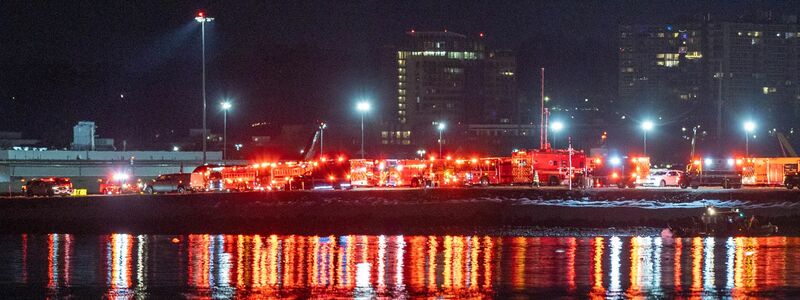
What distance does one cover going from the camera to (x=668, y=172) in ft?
225

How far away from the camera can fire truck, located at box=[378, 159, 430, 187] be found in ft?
227

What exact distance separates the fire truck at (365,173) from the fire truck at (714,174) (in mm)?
18220

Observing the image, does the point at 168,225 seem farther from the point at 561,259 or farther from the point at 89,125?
the point at 89,125

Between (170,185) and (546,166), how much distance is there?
2258cm

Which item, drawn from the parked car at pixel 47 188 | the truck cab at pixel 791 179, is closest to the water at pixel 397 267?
the truck cab at pixel 791 179

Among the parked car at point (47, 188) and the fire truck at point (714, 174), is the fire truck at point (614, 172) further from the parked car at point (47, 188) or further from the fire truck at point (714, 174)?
the parked car at point (47, 188)

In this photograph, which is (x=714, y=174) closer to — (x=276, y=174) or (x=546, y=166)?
(x=546, y=166)

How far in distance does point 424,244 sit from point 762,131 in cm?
16083

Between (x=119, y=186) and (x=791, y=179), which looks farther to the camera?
(x=119, y=186)

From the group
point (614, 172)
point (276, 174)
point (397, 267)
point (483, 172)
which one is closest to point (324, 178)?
point (276, 174)

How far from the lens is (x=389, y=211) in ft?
170

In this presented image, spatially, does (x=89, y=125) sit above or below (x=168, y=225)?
above

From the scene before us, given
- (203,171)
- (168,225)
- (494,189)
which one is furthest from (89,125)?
(168,225)

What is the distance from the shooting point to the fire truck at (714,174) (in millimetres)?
65375
